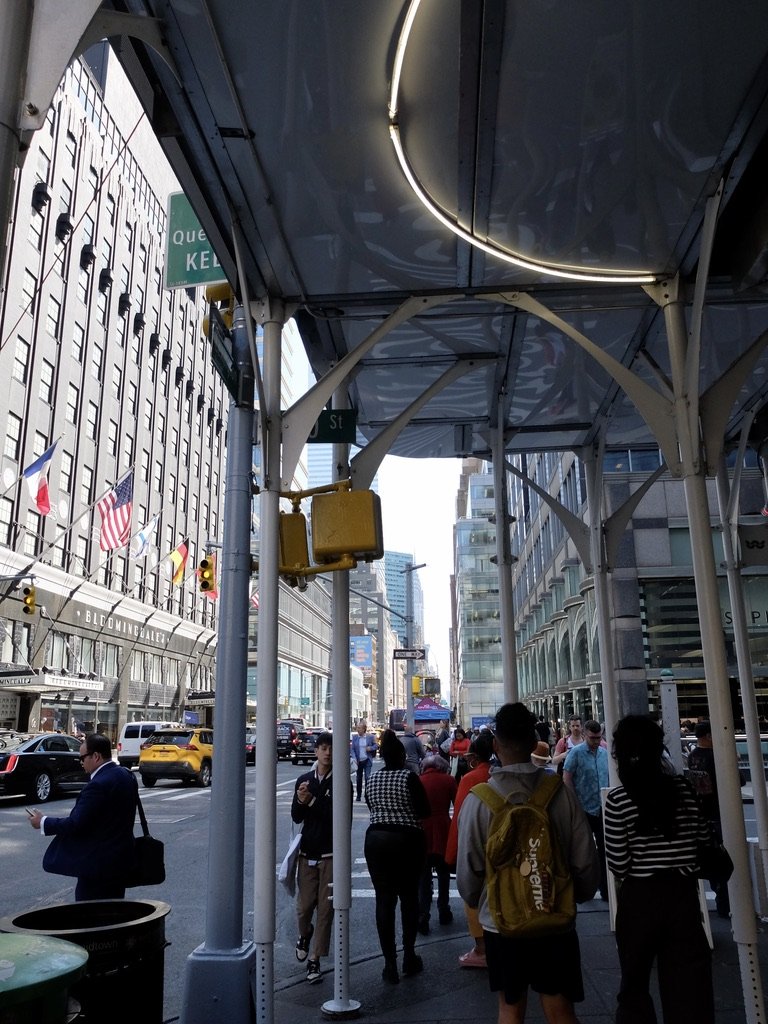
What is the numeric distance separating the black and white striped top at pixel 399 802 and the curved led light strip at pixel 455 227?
4104 mm

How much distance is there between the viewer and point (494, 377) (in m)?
8.09

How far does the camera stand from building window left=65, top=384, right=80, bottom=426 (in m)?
42.8

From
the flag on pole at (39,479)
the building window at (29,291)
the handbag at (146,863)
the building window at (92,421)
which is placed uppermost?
the building window at (29,291)

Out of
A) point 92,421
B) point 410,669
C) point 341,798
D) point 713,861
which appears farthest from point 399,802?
point 92,421

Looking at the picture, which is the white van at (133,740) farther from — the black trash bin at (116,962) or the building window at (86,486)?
the black trash bin at (116,962)

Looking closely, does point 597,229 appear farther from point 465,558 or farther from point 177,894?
point 465,558

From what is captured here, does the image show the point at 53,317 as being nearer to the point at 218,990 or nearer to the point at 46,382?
the point at 46,382

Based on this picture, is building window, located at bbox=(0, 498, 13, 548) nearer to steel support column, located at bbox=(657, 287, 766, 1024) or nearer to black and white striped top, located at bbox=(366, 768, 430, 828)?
black and white striped top, located at bbox=(366, 768, 430, 828)

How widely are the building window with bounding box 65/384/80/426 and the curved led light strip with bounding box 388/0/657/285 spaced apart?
40.4 metres

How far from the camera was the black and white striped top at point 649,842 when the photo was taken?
150 inches

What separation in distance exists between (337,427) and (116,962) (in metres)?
4.21

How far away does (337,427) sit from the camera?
6875 mm

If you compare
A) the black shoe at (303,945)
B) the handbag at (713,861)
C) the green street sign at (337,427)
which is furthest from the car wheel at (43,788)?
the handbag at (713,861)

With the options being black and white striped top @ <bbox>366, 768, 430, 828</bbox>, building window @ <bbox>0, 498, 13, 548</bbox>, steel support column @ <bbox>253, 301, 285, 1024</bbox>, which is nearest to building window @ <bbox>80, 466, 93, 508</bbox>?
building window @ <bbox>0, 498, 13, 548</bbox>
